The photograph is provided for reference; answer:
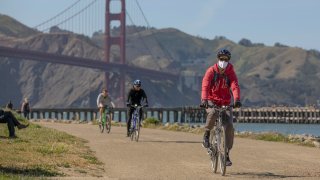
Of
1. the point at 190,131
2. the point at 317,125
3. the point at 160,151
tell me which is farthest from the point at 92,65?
the point at 160,151

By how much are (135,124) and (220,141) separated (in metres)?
9.40

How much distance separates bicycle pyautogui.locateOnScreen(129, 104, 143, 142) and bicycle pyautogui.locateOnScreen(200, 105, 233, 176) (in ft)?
28.4

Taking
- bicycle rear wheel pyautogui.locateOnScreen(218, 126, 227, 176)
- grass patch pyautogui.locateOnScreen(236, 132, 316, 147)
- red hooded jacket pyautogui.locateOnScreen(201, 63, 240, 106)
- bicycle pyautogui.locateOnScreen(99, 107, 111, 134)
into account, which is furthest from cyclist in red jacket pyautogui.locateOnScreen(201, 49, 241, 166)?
bicycle pyautogui.locateOnScreen(99, 107, 111, 134)

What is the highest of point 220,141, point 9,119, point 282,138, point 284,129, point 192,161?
point 9,119

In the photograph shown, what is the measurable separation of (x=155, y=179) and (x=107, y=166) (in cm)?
227

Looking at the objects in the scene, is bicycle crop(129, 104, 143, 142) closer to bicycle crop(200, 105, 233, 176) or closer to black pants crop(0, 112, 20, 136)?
black pants crop(0, 112, 20, 136)

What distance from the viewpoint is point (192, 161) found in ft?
45.8

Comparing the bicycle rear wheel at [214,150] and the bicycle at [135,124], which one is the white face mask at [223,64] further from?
the bicycle at [135,124]

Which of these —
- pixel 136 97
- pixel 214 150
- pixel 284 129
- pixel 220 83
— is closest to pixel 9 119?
pixel 136 97

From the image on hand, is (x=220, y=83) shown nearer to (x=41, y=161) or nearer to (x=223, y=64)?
(x=223, y=64)

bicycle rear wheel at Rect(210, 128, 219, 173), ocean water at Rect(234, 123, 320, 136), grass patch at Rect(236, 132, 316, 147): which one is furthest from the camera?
ocean water at Rect(234, 123, 320, 136)

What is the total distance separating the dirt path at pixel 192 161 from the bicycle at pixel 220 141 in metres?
0.20

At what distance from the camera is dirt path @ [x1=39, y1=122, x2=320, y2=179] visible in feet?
Answer: 37.8

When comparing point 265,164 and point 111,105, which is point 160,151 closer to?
point 265,164
